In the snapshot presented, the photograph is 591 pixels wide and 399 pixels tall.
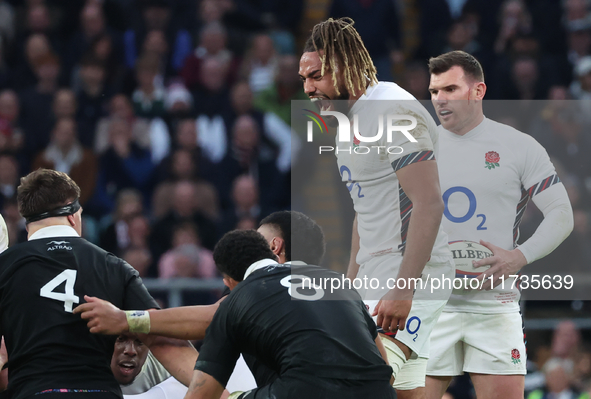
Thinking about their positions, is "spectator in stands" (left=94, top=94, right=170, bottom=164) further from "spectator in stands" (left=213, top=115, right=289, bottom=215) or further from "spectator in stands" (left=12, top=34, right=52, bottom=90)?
"spectator in stands" (left=12, top=34, right=52, bottom=90)

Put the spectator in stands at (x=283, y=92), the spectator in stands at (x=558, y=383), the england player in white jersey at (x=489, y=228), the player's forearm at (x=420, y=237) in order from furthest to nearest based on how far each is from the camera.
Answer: the spectator in stands at (x=283, y=92), the spectator in stands at (x=558, y=383), the england player in white jersey at (x=489, y=228), the player's forearm at (x=420, y=237)

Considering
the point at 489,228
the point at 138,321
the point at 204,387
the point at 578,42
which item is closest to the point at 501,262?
the point at 489,228

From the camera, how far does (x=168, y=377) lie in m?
5.16

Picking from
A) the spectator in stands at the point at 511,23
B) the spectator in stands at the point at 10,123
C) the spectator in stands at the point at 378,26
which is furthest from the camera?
the spectator in stands at the point at 511,23

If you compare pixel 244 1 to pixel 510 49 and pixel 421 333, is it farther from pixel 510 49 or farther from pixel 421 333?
pixel 421 333

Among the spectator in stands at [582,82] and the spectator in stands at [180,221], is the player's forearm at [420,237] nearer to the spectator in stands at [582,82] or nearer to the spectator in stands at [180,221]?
the spectator in stands at [180,221]

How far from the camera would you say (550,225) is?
4750 mm

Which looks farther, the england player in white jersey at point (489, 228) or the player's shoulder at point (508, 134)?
the player's shoulder at point (508, 134)

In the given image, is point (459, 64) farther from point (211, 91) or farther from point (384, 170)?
point (211, 91)

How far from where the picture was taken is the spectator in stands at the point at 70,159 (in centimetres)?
901

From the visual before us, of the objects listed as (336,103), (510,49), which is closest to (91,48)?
(510,49)

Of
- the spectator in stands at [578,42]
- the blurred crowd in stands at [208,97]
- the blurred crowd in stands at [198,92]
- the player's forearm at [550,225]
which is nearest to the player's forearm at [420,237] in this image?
the player's forearm at [550,225]

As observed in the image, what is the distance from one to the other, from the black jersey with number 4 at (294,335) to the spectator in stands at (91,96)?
20.3 feet

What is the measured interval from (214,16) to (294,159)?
2.43m
